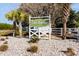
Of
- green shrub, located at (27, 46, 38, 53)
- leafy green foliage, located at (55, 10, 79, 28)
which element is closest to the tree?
green shrub, located at (27, 46, 38, 53)

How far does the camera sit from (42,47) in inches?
124

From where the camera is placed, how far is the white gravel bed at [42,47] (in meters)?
3.13

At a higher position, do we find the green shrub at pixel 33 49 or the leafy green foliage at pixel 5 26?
the leafy green foliage at pixel 5 26

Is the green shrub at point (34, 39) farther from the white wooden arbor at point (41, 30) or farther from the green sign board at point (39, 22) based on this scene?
the green sign board at point (39, 22)

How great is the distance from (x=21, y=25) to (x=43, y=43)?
42 centimetres

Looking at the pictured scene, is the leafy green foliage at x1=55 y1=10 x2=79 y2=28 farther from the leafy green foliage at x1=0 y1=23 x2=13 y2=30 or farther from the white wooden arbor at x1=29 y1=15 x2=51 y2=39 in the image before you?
the leafy green foliage at x1=0 y1=23 x2=13 y2=30

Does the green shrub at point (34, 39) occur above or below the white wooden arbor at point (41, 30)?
below

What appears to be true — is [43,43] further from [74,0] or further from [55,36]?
[74,0]

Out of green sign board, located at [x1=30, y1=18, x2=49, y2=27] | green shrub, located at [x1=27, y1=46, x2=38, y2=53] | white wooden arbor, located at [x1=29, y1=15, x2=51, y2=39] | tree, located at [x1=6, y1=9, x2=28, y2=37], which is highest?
tree, located at [x1=6, y1=9, x2=28, y2=37]

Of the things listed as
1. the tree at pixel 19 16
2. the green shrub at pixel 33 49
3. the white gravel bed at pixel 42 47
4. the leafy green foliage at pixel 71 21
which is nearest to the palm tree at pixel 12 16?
the tree at pixel 19 16

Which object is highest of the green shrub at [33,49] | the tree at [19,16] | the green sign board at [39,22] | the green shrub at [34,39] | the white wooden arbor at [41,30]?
the tree at [19,16]

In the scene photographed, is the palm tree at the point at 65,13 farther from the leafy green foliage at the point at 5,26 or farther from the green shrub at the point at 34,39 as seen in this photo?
the leafy green foliage at the point at 5,26

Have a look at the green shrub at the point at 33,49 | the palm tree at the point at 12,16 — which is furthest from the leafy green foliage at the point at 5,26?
the green shrub at the point at 33,49

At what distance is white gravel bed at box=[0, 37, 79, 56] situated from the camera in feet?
10.3
